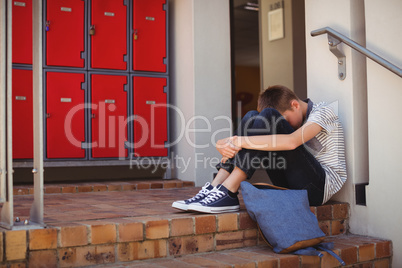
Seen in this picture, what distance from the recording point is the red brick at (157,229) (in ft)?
6.28

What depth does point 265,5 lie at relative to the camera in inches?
233

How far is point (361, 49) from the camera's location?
2270mm

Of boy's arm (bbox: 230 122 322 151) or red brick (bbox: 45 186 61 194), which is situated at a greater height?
boy's arm (bbox: 230 122 322 151)

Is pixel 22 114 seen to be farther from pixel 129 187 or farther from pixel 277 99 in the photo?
pixel 277 99

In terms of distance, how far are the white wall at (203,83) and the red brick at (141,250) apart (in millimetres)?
1993

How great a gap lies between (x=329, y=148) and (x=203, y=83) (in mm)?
1772

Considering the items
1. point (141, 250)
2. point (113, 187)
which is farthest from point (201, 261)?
point (113, 187)

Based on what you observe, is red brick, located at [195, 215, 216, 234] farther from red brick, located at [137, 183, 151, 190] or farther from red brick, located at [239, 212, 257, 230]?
red brick, located at [137, 183, 151, 190]

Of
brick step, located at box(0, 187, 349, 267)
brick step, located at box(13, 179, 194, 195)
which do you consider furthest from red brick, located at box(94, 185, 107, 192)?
brick step, located at box(0, 187, 349, 267)

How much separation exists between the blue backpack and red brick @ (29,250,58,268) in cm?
85

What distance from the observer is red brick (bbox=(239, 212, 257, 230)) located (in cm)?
216

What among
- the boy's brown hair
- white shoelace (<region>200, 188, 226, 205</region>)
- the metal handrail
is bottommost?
white shoelace (<region>200, 188, 226, 205</region>)

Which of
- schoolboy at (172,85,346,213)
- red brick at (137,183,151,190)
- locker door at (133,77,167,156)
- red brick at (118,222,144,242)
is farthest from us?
locker door at (133,77,167,156)

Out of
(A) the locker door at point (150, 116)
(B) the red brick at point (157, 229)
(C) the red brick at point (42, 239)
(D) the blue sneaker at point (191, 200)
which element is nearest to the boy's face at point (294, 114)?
(D) the blue sneaker at point (191, 200)
